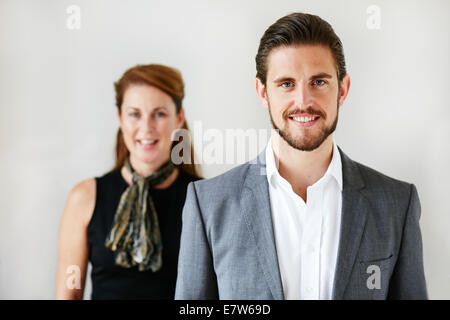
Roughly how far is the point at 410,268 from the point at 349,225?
0.24m

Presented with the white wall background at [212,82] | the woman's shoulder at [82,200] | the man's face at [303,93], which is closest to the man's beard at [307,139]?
the man's face at [303,93]

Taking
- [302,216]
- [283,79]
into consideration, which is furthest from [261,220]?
[283,79]

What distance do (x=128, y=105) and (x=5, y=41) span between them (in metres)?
0.60

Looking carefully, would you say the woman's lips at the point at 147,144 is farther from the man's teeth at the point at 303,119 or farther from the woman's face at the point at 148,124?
the man's teeth at the point at 303,119

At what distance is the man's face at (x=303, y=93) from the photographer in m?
1.51

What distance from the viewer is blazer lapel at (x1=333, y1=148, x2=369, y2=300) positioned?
1.45m

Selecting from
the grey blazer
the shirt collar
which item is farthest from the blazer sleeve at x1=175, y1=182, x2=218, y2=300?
the shirt collar

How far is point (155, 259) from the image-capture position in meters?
1.70

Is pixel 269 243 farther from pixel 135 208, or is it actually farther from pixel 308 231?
pixel 135 208

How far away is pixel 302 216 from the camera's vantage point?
1528 mm

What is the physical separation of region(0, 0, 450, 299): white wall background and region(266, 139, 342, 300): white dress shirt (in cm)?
29

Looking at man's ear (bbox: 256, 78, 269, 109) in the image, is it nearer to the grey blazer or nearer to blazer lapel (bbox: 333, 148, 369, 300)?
→ the grey blazer

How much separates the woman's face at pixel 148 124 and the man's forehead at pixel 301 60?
44cm

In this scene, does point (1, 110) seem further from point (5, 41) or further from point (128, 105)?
point (128, 105)
